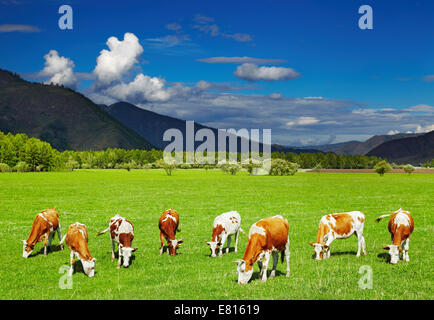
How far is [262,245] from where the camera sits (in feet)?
39.5

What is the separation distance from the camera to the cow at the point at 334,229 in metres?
15.4

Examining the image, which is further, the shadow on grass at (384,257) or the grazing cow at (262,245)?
the shadow on grass at (384,257)

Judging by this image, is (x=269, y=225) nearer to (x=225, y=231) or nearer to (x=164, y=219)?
(x=225, y=231)

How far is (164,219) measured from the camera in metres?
17.1

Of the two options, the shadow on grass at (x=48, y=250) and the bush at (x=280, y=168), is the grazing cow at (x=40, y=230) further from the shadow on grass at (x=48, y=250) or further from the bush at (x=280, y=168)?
the bush at (x=280, y=168)

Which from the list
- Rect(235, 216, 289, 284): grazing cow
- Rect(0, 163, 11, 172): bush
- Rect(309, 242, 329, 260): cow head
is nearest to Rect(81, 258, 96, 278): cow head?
Rect(235, 216, 289, 284): grazing cow

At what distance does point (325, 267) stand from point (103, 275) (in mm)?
8509

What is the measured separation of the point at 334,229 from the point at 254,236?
16.9ft

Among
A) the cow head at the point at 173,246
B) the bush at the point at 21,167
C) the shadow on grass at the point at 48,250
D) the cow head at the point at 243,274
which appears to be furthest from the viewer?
the bush at the point at 21,167

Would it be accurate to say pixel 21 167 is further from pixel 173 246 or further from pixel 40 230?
pixel 173 246

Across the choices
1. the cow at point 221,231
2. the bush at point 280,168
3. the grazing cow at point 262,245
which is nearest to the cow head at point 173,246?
the cow at point 221,231

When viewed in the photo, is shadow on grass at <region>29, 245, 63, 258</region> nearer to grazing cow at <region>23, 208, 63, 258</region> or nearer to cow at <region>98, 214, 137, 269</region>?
grazing cow at <region>23, 208, 63, 258</region>

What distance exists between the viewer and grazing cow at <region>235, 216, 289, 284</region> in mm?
11875
